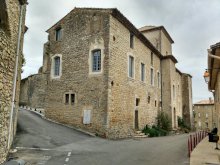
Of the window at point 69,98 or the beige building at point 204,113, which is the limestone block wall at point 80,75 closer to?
the window at point 69,98

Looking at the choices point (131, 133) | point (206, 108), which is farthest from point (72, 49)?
point (206, 108)

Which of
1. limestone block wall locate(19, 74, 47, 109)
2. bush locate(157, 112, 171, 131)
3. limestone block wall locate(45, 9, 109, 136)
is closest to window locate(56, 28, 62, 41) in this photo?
limestone block wall locate(45, 9, 109, 136)

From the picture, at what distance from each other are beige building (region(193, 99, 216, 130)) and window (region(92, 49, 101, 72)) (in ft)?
150

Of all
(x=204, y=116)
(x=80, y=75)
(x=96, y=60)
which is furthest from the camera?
(x=204, y=116)

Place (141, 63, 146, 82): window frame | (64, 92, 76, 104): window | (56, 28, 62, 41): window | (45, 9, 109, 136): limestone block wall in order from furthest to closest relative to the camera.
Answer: (141, 63, 146, 82): window frame → (56, 28, 62, 41): window → (64, 92, 76, 104): window → (45, 9, 109, 136): limestone block wall

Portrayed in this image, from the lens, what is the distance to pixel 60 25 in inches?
764

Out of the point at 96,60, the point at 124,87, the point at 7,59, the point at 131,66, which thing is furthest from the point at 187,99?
the point at 7,59

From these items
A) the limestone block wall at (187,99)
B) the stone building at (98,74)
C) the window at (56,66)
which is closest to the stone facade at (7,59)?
the stone building at (98,74)

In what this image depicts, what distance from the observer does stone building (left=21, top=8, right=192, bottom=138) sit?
51.9 ft

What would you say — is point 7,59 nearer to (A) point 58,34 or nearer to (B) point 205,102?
(A) point 58,34

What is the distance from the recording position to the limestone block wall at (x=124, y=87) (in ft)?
52.1

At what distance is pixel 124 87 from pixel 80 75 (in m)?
3.35

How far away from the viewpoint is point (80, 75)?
17109 mm

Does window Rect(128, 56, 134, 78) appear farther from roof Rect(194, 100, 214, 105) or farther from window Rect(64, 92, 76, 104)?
roof Rect(194, 100, 214, 105)
